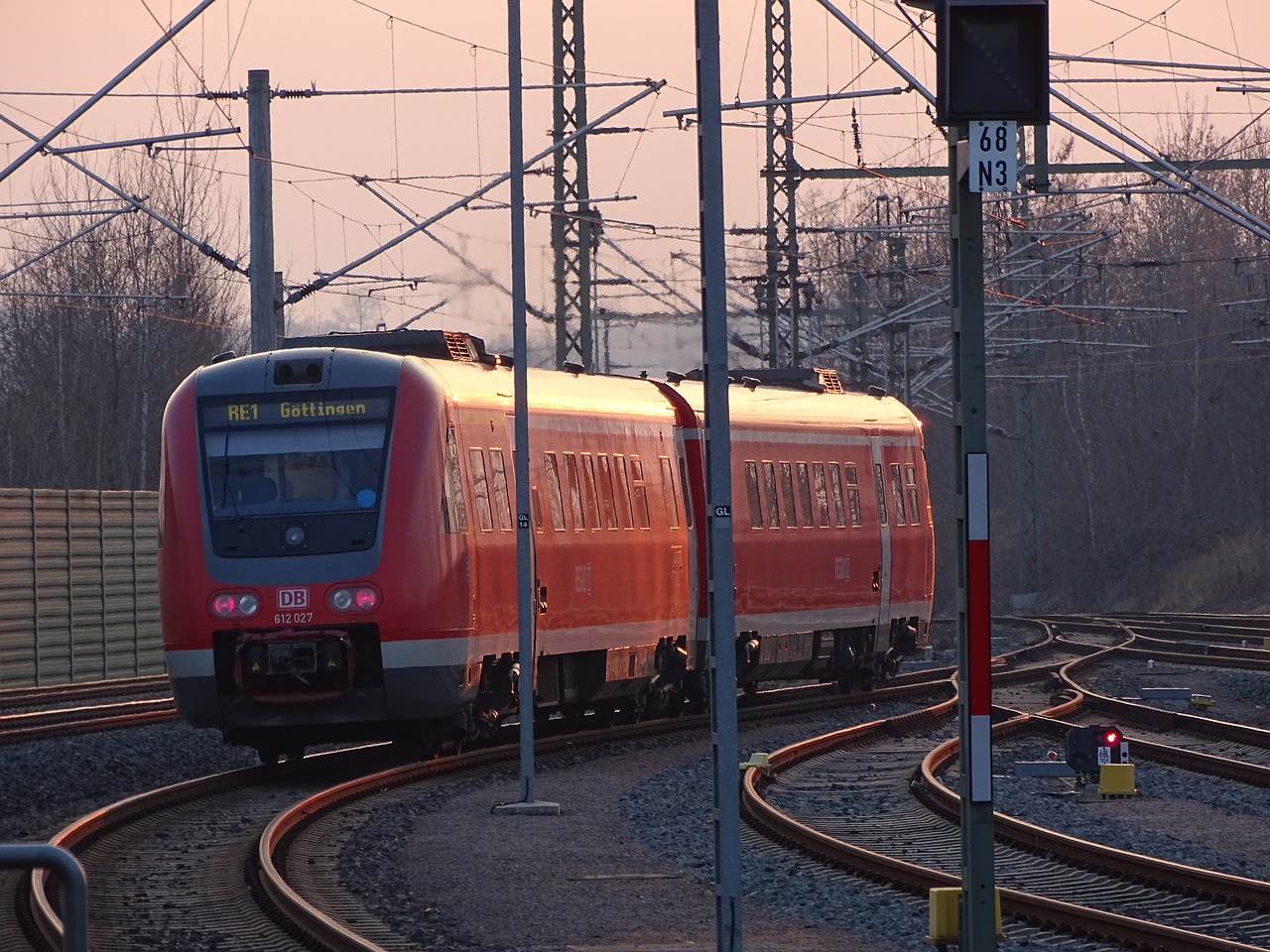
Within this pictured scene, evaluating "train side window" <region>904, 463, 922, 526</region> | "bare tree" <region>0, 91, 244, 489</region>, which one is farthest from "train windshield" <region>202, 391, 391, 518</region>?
"bare tree" <region>0, 91, 244, 489</region>

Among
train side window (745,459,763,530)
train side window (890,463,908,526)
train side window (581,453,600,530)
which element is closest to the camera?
train side window (581,453,600,530)

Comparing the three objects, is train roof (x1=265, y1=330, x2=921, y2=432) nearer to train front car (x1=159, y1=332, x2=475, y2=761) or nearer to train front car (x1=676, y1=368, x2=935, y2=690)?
train front car (x1=676, y1=368, x2=935, y2=690)

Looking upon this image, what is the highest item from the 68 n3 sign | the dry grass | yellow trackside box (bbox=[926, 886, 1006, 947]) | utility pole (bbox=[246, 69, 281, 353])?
utility pole (bbox=[246, 69, 281, 353])

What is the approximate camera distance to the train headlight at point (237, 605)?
17.2 m

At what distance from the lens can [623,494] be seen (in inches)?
872

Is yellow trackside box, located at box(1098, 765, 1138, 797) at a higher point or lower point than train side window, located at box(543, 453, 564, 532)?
lower

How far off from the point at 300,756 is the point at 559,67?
17694mm

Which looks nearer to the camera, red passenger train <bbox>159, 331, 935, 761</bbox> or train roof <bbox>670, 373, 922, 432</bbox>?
red passenger train <bbox>159, 331, 935, 761</bbox>

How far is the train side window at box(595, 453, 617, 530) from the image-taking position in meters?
21.6

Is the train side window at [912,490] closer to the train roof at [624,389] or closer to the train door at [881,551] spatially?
the train roof at [624,389]

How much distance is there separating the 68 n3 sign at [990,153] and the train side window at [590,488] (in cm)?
1384

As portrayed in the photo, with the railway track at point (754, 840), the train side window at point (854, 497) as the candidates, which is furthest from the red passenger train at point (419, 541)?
the train side window at point (854, 497)

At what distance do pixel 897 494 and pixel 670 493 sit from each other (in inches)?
242

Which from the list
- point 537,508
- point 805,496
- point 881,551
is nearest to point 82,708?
point 537,508
